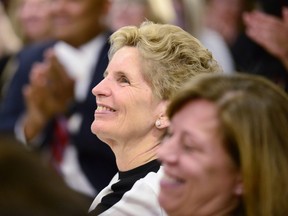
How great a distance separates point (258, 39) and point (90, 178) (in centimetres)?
121

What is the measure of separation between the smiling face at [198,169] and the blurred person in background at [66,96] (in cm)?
243

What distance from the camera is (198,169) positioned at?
2.48m

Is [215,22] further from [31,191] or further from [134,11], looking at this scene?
[31,191]

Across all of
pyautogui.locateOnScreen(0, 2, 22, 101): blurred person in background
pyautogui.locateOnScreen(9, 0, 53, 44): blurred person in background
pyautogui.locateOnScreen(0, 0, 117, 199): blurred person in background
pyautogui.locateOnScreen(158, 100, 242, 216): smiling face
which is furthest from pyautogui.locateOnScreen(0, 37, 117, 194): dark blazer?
pyautogui.locateOnScreen(158, 100, 242, 216): smiling face

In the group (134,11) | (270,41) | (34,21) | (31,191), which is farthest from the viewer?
(34,21)

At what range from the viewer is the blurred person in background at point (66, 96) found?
5.02 metres

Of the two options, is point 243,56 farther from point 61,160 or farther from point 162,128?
point 162,128

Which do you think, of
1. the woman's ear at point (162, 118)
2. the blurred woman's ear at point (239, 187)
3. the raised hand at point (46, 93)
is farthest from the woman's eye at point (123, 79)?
the raised hand at point (46, 93)

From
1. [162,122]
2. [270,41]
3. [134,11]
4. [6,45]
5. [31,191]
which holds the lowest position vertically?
[6,45]

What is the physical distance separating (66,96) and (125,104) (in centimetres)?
207

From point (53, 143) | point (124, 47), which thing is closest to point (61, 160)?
point (53, 143)

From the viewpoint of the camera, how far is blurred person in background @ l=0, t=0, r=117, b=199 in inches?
198

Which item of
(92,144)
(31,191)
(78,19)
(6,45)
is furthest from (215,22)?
(31,191)

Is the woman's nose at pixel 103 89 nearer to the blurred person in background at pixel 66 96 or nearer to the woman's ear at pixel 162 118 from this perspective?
the woman's ear at pixel 162 118
